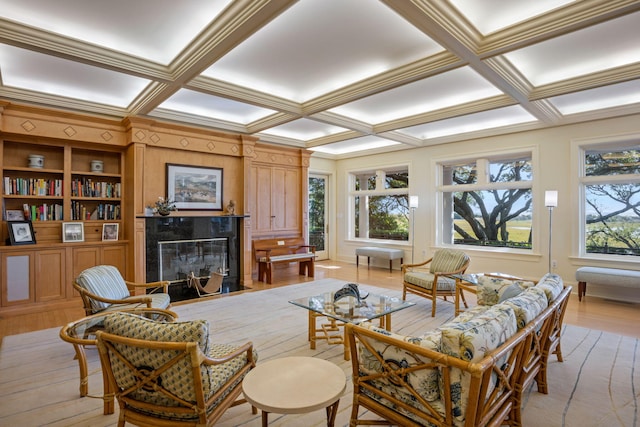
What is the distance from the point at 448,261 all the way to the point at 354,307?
2094mm

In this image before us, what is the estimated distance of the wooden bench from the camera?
6.45 m

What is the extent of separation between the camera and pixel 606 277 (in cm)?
477

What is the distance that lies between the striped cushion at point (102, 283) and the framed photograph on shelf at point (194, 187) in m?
2.22

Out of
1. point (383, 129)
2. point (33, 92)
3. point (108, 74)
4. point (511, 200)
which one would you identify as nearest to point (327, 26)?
point (108, 74)

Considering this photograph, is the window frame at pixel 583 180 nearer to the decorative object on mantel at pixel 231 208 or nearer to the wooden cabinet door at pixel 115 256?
the decorative object on mantel at pixel 231 208

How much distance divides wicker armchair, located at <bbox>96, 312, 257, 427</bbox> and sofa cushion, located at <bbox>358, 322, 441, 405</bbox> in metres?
0.85

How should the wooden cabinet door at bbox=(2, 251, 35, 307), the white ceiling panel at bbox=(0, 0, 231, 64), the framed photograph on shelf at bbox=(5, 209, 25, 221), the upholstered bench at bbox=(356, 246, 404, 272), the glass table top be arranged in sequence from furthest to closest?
the upholstered bench at bbox=(356, 246, 404, 272), the framed photograph on shelf at bbox=(5, 209, 25, 221), the wooden cabinet door at bbox=(2, 251, 35, 307), the glass table top, the white ceiling panel at bbox=(0, 0, 231, 64)

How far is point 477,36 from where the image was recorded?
302cm

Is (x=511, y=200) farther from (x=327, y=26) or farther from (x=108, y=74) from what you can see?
(x=108, y=74)

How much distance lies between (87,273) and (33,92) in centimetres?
281

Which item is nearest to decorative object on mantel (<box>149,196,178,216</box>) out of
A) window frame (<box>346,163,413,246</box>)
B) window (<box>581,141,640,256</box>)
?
window frame (<box>346,163,413,246</box>)

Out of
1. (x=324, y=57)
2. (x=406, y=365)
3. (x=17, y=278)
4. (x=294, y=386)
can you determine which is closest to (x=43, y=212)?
(x=17, y=278)

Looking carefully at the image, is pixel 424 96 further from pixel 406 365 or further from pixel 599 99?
pixel 406 365

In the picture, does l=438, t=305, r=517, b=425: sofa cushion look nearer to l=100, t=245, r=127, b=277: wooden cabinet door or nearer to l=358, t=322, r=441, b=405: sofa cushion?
l=358, t=322, r=441, b=405: sofa cushion
